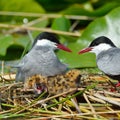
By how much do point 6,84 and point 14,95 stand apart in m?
0.35

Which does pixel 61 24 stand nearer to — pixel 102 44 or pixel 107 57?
pixel 102 44

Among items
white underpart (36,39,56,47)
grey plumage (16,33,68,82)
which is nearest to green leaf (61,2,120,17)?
white underpart (36,39,56,47)

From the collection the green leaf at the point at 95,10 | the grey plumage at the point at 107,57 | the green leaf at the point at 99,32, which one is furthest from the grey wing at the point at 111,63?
the green leaf at the point at 95,10

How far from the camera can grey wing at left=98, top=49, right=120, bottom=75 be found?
764 centimetres

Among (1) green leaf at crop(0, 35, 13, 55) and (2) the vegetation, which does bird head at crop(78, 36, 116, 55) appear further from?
(1) green leaf at crop(0, 35, 13, 55)

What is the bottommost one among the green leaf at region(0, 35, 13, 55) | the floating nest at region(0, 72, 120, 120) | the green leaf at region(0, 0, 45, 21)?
the floating nest at region(0, 72, 120, 120)

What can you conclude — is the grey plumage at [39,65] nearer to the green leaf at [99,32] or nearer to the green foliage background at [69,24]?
the green foliage background at [69,24]

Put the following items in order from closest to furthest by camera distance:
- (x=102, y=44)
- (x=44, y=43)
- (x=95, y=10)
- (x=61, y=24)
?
(x=102, y=44) < (x=44, y=43) < (x=61, y=24) < (x=95, y=10)

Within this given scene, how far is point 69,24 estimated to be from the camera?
10359 mm

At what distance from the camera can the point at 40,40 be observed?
8.39 meters

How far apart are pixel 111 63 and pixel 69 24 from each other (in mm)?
2751

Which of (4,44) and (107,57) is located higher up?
(4,44)

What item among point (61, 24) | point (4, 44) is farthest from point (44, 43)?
point (61, 24)

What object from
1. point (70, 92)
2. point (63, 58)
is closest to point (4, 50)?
point (63, 58)
